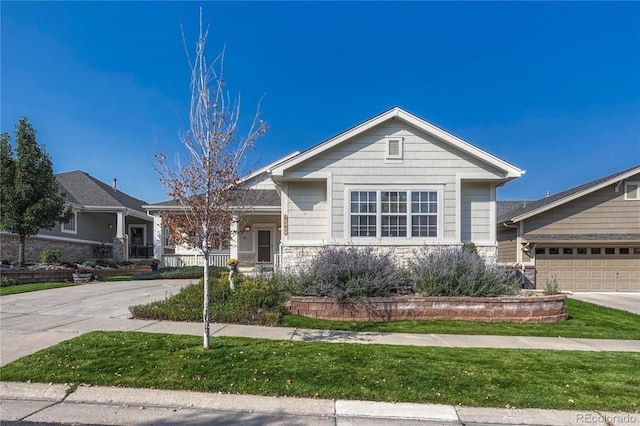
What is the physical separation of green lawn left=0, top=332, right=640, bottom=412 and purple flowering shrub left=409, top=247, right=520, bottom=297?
3186 mm

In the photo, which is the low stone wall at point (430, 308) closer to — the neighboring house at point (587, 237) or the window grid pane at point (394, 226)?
the window grid pane at point (394, 226)

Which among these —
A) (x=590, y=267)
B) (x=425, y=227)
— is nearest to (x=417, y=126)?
(x=425, y=227)

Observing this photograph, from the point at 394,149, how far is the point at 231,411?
32.8 ft

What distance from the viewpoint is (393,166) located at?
12.1 meters

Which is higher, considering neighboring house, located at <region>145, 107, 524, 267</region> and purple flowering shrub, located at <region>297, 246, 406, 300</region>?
neighboring house, located at <region>145, 107, 524, 267</region>

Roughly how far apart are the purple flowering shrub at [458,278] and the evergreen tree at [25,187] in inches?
587

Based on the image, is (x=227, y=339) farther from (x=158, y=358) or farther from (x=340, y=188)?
(x=340, y=188)

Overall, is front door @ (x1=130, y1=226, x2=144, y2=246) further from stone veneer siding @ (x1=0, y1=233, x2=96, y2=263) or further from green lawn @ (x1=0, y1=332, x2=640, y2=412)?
green lawn @ (x1=0, y1=332, x2=640, y2=412)

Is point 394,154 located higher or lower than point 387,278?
higher

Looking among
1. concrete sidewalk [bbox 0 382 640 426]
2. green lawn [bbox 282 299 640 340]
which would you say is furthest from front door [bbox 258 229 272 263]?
concrete sidewalk [bbox 0 382 640 426]

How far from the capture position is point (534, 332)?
7.79m

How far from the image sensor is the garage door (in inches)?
605

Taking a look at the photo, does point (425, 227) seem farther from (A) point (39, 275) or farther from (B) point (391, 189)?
(A) point (39, 275)

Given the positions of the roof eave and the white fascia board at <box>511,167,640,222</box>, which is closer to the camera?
the roof eave
